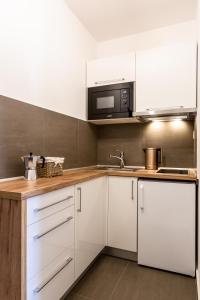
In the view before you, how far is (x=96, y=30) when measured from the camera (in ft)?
8.48

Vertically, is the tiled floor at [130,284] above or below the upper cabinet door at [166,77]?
below

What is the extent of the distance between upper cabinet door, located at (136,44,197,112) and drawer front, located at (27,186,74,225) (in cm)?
132

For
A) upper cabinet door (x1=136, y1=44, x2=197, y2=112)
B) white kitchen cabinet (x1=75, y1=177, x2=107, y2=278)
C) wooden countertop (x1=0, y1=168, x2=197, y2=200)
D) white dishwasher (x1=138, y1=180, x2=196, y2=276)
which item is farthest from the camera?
upper cabinet door (x1=136, y1=44, x2=197, y2=112)

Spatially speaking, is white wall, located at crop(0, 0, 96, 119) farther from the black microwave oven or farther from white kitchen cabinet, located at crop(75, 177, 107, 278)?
white kitchen cabinet, located at crop(75, 177, 107, 278)

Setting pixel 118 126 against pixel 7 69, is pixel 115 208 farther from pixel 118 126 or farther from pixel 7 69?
pixel 7 69

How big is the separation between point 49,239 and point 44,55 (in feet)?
4.97

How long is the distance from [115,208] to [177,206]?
608 mm

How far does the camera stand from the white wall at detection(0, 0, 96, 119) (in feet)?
4.96

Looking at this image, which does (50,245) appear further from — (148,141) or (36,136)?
(148,141)

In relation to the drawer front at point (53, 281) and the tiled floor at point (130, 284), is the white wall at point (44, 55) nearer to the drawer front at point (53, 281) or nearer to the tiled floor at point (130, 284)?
the drawer front at point (53, 281)

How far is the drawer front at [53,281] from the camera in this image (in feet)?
3.67

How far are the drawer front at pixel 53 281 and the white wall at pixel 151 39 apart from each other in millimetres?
2478

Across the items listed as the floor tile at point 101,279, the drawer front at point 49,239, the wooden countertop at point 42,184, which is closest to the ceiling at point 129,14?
the wooden countertop at point 42,184

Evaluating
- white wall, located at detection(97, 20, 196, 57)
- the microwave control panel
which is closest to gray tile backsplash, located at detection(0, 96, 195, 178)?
the microwave control panel
